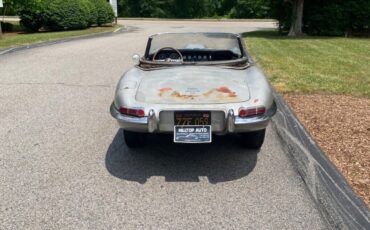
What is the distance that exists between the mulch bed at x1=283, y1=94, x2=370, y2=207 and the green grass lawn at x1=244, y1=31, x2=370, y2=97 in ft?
2.18

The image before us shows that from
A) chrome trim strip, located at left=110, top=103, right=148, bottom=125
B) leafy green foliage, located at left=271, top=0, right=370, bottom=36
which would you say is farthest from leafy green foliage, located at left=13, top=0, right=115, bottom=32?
chrome trim strip, located at left=110, top=103, right=148, bottom=125

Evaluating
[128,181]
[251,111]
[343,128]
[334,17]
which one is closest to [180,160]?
[128,181]

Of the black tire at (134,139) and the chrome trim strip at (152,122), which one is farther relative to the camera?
the black tire at (134,139)

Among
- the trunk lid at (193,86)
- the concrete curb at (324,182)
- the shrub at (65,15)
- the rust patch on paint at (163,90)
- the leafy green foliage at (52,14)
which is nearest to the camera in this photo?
the concrete curb at (324,182)

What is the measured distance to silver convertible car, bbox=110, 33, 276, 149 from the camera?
11.6 feet

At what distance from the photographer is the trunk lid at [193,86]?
3.64m

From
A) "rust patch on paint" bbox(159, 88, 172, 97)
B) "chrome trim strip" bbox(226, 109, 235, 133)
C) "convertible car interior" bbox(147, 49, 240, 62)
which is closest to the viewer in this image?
"chrome trim strip" bbox(226, 109, 235, 133)

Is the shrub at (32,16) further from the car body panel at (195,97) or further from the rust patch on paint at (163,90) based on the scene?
the rust patch on paint at (163,90)

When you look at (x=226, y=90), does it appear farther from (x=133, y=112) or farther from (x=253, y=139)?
(x=133, y=112)

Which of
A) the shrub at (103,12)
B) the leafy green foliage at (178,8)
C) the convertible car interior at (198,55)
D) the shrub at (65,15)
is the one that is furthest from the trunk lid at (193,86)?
the leafy green foliage at (178,8)

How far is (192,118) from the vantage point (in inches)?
139

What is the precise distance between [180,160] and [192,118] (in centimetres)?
78

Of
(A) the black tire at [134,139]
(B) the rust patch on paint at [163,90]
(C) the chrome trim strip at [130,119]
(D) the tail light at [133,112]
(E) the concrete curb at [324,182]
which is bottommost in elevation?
(E) the concrete curb at [324,182]

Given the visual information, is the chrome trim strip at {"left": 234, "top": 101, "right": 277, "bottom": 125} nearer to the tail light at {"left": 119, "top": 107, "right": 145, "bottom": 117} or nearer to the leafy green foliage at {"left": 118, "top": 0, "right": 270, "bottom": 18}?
the tail light at {"left": 119, "top": 107, "right": 145, "bottom": 117}
